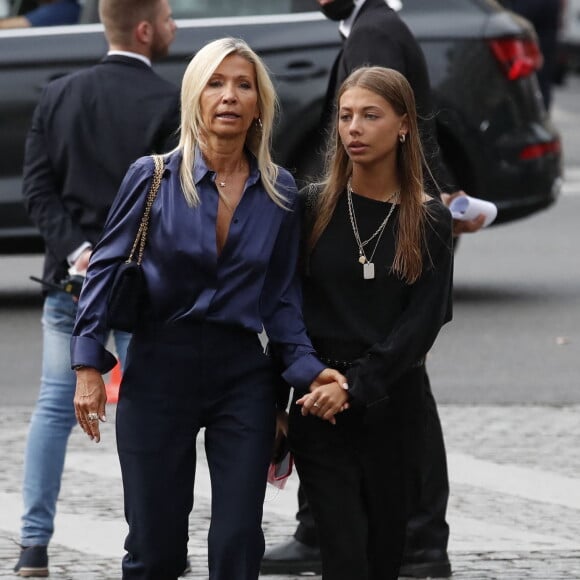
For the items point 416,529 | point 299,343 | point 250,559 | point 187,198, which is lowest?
point 416,529

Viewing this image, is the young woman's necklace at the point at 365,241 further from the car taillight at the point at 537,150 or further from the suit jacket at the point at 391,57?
the car taillight at the point at 537,150

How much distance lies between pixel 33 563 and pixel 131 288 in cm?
148

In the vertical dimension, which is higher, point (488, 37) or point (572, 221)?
point (488, 37)

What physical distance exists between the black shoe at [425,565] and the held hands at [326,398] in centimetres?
126

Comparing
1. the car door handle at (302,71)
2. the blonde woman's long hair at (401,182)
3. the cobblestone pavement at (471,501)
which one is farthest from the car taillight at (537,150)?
the blonde woman's long hair at (401,182)

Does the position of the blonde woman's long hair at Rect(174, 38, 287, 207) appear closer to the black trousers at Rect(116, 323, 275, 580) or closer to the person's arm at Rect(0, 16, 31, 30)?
the black trousers at Rect(116, 323, 275, 580)

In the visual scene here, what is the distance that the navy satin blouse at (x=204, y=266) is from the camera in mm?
4086

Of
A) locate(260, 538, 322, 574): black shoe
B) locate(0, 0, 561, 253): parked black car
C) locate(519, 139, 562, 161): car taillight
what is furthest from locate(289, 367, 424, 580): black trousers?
locate(519, 139, 562, 161): car taillight

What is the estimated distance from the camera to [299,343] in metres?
4.12

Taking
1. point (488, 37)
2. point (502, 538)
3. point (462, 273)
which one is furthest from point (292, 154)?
point (502, 538)

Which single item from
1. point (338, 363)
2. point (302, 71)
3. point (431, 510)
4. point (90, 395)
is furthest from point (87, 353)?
point (302, 71)

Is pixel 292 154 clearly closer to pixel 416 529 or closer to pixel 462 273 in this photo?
pixel 462 273

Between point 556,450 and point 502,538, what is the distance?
1367 millimetres

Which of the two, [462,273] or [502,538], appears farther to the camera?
[462,273]
